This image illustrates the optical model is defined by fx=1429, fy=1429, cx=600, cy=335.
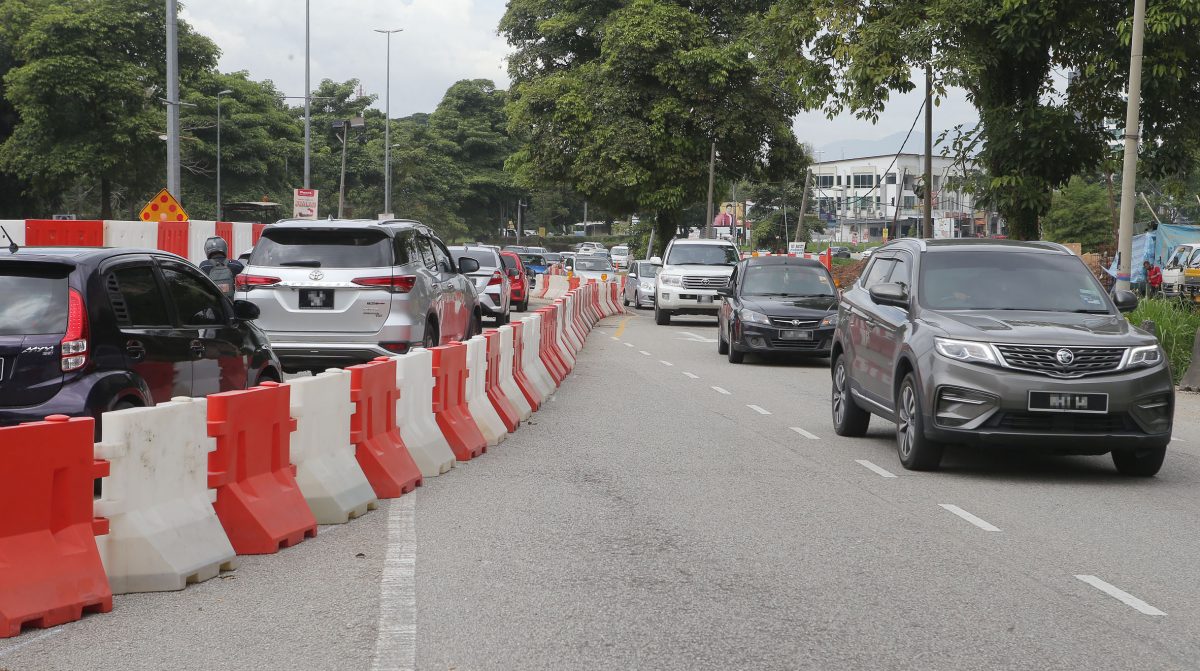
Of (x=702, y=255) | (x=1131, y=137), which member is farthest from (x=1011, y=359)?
(x=702, y=255)

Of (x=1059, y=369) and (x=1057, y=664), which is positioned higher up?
(x=1059, y=369)

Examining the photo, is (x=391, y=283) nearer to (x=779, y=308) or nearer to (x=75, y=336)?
(x=75, y=336)

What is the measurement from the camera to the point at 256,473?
7.38m

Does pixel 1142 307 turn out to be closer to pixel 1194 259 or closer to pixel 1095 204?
pixel 1194 259

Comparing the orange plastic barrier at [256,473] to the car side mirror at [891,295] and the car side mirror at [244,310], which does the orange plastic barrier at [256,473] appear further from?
the car side mirror at [891,295]

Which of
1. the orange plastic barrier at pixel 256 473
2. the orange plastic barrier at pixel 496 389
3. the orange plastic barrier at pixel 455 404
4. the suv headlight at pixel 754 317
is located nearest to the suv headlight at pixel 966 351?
the orange plastic barrier at pixel 455 404

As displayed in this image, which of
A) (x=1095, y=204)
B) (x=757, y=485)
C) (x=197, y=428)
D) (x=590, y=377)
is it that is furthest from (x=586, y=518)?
(x=1095, y=204)

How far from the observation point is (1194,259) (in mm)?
41719

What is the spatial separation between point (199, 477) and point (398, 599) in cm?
127

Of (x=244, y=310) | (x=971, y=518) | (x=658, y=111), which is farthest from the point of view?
(x=658, y=111)

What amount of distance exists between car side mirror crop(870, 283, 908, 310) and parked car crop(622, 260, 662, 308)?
102ft

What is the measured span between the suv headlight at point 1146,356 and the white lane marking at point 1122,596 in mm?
3484

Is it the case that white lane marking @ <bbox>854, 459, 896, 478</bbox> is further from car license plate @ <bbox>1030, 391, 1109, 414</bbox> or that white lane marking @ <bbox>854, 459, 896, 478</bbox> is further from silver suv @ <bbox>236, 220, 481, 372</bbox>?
silver suv @ <bbox>236, 220, 481, 372</bbox>

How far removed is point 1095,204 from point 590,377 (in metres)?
63.9
